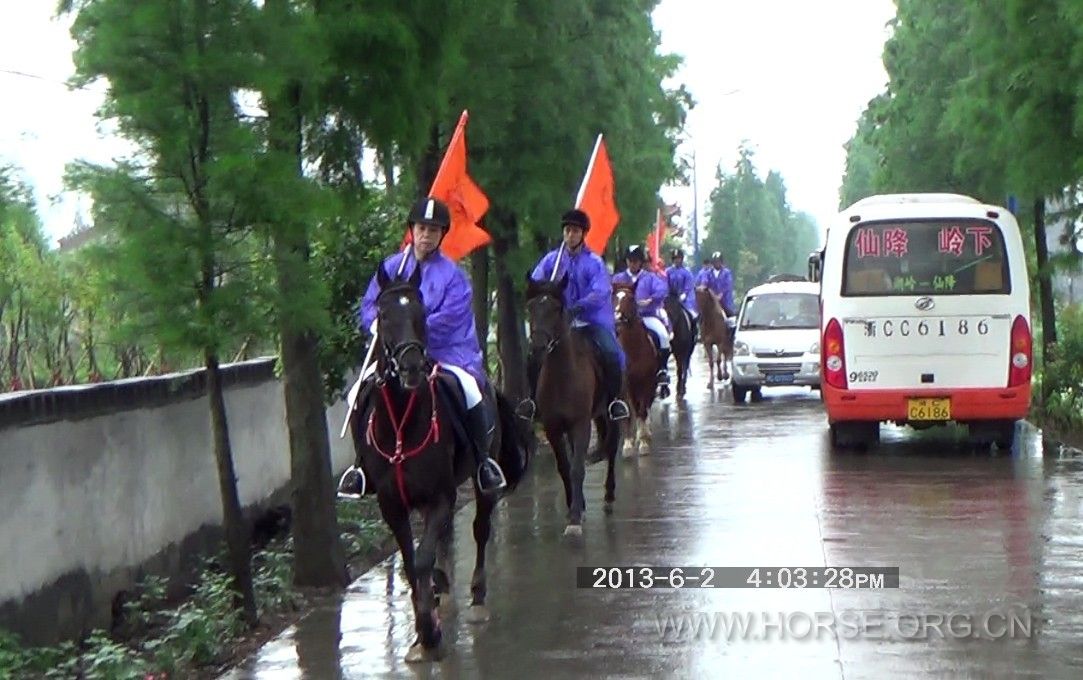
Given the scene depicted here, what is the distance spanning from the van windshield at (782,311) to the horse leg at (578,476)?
15.0 m

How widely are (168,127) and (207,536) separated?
425 cm

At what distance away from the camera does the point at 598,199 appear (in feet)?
54.9

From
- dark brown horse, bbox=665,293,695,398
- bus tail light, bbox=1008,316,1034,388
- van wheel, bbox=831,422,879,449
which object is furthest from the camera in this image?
dark brown horse, bbox=665,293,695,398

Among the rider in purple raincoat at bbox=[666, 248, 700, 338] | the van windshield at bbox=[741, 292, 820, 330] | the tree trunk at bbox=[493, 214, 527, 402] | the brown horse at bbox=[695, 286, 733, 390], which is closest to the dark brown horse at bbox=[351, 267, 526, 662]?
the tree trunk at bbox=[493, 214, 527, 402]

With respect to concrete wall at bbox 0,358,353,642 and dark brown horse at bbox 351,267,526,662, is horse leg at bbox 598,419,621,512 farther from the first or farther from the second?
dark brown horse at bbox 351,267,526,662

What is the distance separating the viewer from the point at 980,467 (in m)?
17.3

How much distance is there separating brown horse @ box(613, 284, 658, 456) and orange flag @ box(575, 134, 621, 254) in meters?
1.46

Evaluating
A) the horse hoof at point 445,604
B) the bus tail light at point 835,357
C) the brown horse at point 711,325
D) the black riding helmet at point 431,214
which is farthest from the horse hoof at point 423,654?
the brown horse at point 711,325

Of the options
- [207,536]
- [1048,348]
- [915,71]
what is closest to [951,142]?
[915,71]

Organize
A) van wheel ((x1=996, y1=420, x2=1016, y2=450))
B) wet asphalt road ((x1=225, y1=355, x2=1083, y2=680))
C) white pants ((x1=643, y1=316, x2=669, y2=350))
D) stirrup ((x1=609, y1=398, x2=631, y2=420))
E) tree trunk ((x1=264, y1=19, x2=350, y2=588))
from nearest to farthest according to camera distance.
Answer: wet asphalt road ((x1=225, y1=355, x2=1083, y2=680)), tree trunk ((x1=264, y1=19, x2=350, y2=588)), stirrup ((x1=609, y1=398, x2=631, y2=420)), van wheel ((x1=996, y1=420, x2=1016, y2=450)), white pants ((x1=643, y1=316, x2=669, y2=350))

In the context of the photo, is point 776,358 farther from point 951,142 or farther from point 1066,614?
point 1066,614

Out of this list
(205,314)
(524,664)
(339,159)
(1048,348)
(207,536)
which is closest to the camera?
(524,664)

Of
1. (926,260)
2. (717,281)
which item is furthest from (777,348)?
(926,260)

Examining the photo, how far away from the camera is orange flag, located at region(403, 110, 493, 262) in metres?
11.5
